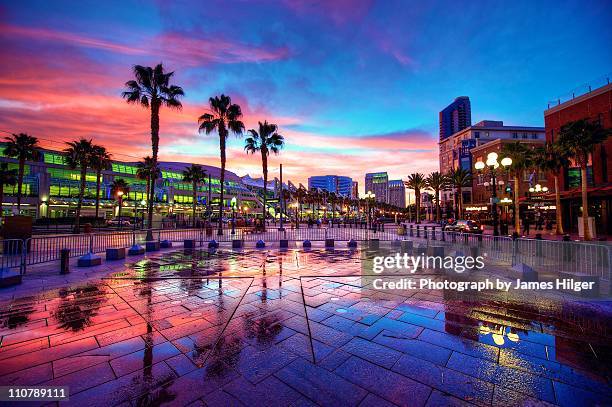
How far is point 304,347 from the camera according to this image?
4.06 meters

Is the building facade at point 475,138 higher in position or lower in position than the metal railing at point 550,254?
higher

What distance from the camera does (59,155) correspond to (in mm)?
63281

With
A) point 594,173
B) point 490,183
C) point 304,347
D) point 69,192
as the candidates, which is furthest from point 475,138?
point 69,192

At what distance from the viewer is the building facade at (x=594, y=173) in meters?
25.0

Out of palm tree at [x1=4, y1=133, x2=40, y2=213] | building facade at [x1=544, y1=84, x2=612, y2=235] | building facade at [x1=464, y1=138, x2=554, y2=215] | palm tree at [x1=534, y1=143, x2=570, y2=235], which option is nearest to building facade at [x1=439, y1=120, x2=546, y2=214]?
building facade at [x1=464, y1=138, x2=554, y2=215]

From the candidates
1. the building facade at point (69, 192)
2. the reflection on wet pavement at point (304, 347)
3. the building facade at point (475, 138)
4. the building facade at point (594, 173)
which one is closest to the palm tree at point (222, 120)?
the building facade at point (69, 192)

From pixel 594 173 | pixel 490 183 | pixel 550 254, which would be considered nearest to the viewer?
pixel 550 254

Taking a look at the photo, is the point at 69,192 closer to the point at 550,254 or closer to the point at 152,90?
the point at 152,90

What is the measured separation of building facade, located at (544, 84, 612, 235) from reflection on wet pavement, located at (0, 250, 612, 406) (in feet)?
95.2

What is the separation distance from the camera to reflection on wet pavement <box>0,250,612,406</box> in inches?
118

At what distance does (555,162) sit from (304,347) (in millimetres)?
34567

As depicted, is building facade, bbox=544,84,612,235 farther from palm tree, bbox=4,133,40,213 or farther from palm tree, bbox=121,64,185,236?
palm tree, bbox=4,133,40,213

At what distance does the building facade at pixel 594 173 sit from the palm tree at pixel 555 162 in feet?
7.77

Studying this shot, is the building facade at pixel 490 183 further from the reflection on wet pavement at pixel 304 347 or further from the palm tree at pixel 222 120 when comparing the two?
the reflection on wet pavement at pixel 304 347
